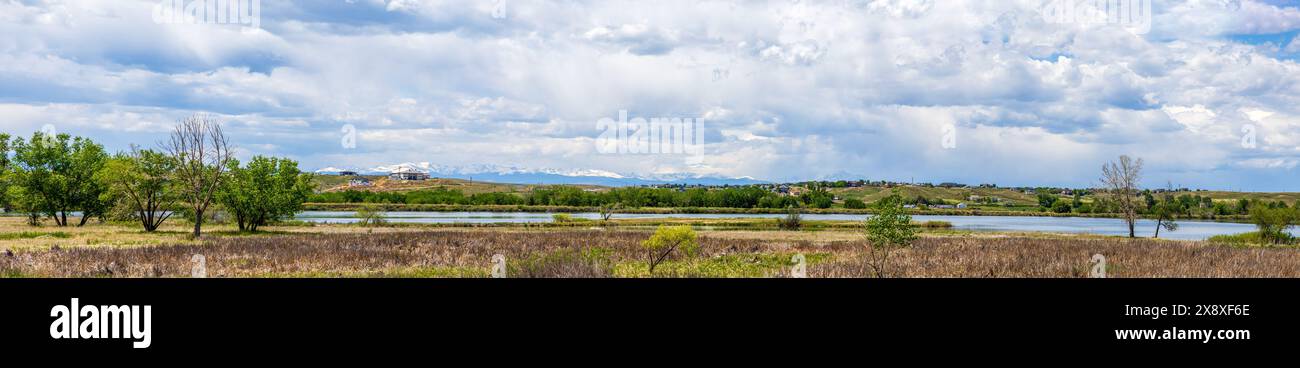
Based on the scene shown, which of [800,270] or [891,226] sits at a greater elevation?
[891,226]

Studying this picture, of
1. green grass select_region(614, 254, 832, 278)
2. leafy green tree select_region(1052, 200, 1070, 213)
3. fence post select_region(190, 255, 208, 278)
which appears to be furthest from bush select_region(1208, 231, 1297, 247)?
leafy green tree select_region(1052, 200, 1070, 213)

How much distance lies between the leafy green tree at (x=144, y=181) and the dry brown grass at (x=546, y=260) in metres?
21.1

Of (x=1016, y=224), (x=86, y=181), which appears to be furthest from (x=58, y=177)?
(x=1016, y=224)

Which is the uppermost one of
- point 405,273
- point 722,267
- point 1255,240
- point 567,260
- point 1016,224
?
point 567,260

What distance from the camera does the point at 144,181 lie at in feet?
183

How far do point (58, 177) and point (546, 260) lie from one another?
62.4m

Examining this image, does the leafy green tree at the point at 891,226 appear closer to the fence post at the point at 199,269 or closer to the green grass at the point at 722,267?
the green grass at the point at 722,267

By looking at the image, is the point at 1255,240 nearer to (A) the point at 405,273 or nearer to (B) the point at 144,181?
(A) the point at 405,273

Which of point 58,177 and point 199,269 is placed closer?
point 199,269

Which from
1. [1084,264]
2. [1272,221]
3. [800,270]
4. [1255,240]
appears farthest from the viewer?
[1255,240]

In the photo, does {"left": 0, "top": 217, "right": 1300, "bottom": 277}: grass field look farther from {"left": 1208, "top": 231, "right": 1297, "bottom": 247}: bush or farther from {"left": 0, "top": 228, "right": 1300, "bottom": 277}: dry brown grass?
{"left": 1208, "top": 231, "right": 1297, "bottom": 247}: bush

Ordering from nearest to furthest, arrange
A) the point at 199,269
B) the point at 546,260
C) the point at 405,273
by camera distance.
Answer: the point at 546,260 → the point at 199,269 → the point at 405,273
